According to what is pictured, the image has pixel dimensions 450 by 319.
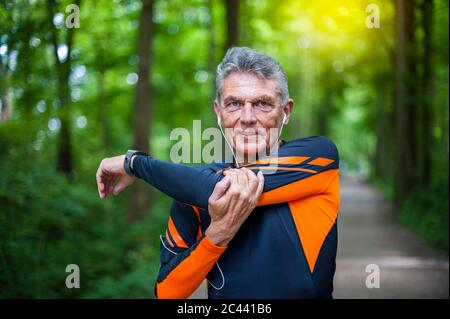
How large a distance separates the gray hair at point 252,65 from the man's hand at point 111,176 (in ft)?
1.85

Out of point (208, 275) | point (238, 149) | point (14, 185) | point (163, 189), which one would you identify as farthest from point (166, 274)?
point (14, 185)

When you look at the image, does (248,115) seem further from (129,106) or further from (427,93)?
(129,106)

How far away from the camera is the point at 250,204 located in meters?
2.09

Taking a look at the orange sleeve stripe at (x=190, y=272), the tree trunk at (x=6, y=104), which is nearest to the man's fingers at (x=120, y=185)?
the orange sleeve stripe at (x=190, y=272)

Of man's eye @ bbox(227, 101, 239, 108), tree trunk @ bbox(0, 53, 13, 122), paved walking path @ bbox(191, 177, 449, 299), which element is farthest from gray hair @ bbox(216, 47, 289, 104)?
tree trunk @ bbox(0, 53, 13, 122)

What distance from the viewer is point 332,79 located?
27.1 metres

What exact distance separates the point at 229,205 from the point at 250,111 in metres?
0.50

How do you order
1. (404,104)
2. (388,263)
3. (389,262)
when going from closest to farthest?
(388,263), (389,262), (404,104)

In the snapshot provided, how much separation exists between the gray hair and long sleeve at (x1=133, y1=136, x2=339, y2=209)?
0.28 m

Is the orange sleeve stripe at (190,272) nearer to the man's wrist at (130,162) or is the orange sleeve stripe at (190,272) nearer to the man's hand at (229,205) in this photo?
the man's hand at (229,205)

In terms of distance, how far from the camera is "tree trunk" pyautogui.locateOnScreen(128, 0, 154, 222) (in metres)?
13.0

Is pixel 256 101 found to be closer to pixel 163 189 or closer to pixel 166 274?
pixel 163 189

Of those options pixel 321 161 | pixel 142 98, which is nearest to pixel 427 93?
pixel 142 98

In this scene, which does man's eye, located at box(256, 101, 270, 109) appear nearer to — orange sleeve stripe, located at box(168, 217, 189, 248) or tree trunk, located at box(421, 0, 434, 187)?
orange sleeve stripe, located at box(168, 217, 189, 248)
